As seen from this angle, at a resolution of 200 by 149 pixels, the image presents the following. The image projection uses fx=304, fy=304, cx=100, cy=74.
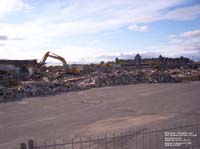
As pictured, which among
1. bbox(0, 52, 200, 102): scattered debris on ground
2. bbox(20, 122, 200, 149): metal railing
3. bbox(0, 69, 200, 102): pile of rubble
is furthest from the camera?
bbox(0, 52, 200, 102): scattered debris on ground

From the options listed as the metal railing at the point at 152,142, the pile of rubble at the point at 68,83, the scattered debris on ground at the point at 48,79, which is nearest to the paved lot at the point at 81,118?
the metal railing at the point at 152,142

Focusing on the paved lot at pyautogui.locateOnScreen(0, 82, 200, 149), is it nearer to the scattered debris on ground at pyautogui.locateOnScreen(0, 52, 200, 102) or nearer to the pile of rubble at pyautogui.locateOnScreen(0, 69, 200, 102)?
the pile of rubble at pyautogui.locateOnScreen(0, 69, 200, 102)

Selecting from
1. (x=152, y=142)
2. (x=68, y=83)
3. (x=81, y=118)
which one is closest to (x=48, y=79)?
(x=68, y=83)

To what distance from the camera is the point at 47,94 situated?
85.0 feet

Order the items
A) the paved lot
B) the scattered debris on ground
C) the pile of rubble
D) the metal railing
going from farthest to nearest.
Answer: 1. the scattered debris on ground
2. the pile of rubble
3. the paved lot
4. the metal railing

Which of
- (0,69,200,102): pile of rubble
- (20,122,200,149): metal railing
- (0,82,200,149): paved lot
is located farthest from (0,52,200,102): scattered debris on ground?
(20,122,200,149): metal railing

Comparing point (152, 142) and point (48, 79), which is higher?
point (48, 79)

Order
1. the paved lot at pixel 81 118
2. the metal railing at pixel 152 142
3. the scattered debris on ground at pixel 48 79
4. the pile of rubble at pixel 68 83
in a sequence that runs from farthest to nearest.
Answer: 1. the scattered debris on ground at pixel 48 79
2. the pile of rubble at pixel 68 83
3. the paved lot at pixel 81 118
4. the metal railing at pixel 152 142

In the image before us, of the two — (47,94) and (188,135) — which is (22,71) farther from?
(188,135)

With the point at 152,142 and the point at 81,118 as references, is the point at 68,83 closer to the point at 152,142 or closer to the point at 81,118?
the point at 81,118

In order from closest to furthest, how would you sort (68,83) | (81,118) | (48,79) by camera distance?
1. (81,118)
2. (68,83)
3. (48,79)

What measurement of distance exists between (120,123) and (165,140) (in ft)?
13.3

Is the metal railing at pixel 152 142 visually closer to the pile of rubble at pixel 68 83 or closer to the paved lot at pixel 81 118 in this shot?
the paved lot at pixel 81 118

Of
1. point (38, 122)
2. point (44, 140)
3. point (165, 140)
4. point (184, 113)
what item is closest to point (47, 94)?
point (38, 122)
